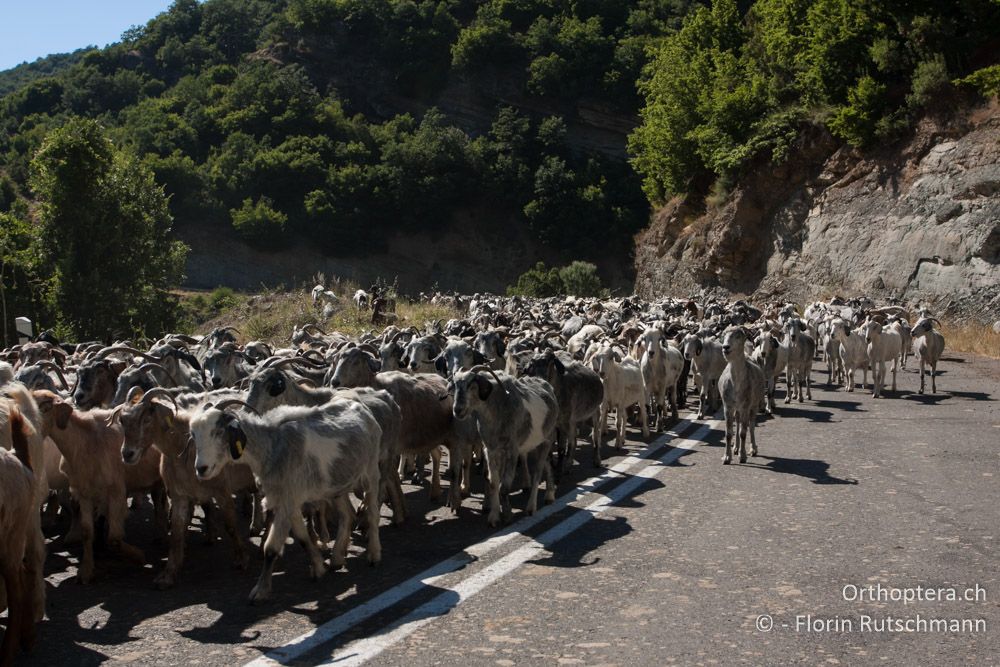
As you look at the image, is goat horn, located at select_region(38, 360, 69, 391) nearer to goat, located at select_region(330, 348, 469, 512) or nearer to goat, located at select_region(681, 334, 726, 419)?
goat, located at select_region(330, 348, 469, 512)

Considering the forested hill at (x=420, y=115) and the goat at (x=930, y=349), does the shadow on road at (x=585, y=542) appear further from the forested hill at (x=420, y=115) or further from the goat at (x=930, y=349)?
the forested hill at (x=420, y=115)

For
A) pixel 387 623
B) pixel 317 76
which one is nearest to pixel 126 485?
pixel 387 623

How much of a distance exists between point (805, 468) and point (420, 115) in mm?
81079

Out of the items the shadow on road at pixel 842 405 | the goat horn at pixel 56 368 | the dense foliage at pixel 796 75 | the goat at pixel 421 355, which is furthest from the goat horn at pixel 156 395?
the dense foliage at pixel 796 75

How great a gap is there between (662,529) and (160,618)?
459 centimetres

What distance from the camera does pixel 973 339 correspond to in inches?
1203

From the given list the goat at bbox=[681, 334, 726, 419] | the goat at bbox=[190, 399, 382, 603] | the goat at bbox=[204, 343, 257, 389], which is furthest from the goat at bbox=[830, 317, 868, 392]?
the goat at bbox=[190, 399, 382, 603]

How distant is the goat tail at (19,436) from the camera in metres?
7.38

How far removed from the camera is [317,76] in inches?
3610

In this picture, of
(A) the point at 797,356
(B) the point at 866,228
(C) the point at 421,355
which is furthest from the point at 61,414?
(B) the point at 866,228

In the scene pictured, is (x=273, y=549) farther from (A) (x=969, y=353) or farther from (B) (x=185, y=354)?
(A) (x=969, y=353)

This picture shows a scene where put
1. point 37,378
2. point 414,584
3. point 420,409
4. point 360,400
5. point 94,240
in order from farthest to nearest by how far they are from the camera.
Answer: point 94,240 < point 37,378 < point 420,409 < point 360,400 < point 414,584

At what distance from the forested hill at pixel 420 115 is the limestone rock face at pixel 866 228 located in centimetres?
402

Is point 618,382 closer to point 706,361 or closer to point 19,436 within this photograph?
point 706,361
